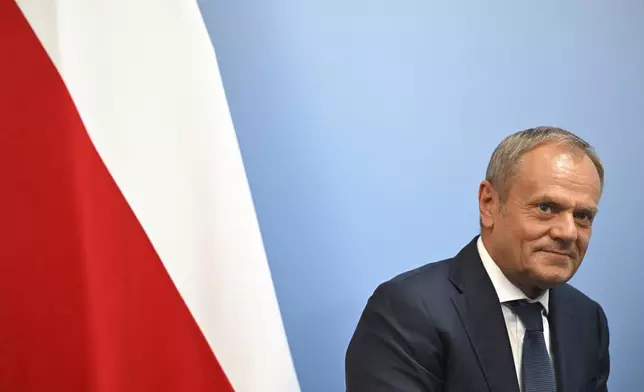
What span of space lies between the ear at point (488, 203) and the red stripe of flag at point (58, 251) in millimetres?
629

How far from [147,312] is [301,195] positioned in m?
0.45

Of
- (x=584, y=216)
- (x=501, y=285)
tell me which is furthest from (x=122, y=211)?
(x=584, y=216)

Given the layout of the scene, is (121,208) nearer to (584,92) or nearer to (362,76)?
(362,76)

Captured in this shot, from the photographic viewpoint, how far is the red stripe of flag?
1.07m

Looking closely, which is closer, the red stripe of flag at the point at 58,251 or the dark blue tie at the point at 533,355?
the red stripe of flag at the point at 58,251

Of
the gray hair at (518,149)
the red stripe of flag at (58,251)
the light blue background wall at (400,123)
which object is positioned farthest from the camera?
the light blue background wall at (400,123)

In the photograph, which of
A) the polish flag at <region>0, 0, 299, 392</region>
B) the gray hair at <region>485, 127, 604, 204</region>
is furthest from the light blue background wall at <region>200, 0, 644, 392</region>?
the gray hair at <region>485, 127, 604, 204</region>

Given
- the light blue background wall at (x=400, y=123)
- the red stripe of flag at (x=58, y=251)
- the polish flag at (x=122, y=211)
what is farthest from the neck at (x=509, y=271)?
the red stripe of flag at (x=58, y=251)

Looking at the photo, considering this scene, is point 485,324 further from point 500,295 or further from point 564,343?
point 564,343

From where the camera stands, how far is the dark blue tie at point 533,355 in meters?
1.20

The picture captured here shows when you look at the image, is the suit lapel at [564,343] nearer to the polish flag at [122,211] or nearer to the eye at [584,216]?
the eye at [584,216]

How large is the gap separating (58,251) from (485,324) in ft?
2.52

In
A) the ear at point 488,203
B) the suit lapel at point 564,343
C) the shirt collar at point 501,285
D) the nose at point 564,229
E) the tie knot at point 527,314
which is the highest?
the ear at point 488,203

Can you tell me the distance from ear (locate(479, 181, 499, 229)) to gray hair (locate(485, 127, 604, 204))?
0.05ft
